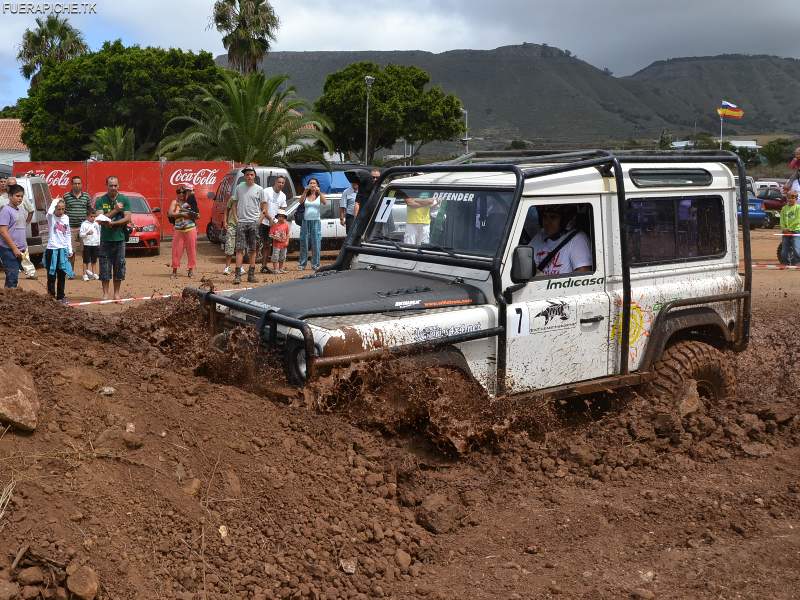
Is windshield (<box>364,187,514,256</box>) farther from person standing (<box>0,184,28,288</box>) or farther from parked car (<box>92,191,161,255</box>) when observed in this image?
parked car (<box>92,191,161,255</box>)

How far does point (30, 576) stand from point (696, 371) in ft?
16.2

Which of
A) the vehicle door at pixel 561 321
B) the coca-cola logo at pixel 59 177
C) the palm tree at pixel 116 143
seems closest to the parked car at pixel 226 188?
the coca-cola logo at pixel 59 177

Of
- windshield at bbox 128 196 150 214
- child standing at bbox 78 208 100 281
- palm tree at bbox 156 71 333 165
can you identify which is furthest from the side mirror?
palm tree at bbox 156 71 333 165

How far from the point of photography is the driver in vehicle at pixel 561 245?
241 inches

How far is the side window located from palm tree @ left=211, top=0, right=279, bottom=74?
30.3m

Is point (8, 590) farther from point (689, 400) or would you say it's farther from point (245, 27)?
point (245, 27)

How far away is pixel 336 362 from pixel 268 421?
1.61ft

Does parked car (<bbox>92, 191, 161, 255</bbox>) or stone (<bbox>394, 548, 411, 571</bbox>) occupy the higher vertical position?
parked car (<bbox>92, 191, 161, 255</bbox>)

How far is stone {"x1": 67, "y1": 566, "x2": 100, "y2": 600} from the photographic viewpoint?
11.3ft

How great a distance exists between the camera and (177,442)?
452cm

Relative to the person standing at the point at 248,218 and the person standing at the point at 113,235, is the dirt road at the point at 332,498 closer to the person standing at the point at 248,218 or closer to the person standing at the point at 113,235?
the person standing at the point at 113,235

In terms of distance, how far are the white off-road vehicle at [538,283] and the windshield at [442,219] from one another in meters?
0.01

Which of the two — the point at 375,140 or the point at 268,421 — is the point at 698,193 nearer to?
the point at 268,421

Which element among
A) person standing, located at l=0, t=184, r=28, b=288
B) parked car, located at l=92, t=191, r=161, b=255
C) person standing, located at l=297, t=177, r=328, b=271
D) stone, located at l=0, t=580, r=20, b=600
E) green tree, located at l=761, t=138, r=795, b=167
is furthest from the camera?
green tree, located at l=761, t=138, r=795, b=167
